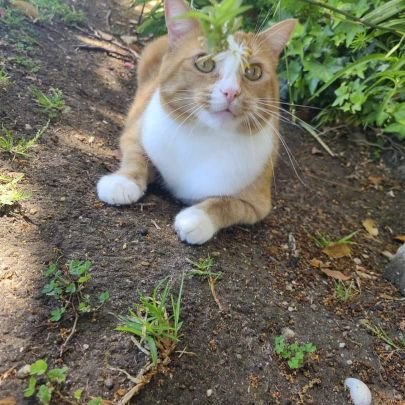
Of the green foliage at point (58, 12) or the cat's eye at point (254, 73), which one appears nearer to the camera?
the cat's eye at point (254, 73)

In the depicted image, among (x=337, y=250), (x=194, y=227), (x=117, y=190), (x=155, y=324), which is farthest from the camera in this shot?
(x=337, y=250)

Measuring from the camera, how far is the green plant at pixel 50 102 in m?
2.50

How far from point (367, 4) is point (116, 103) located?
1699mm

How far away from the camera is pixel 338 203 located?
9.84 ft

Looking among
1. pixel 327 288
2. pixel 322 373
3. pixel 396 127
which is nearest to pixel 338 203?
pixel 396 127

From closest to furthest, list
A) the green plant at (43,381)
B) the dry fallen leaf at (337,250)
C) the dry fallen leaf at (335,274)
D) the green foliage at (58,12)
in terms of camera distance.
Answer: the green plant at (43,381) → the dry fallen leaf at (335,274) → the dry fallen leaf at (337,250) → the green foliage at (58,12)

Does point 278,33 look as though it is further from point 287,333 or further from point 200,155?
point 287,333

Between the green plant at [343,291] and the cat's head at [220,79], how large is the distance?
82 centimetres

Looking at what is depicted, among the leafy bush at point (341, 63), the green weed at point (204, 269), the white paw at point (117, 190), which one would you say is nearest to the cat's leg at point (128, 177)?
the white paw at point (117, 190)

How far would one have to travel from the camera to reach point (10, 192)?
6.02ft

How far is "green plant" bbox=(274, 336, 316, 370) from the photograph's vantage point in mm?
1656

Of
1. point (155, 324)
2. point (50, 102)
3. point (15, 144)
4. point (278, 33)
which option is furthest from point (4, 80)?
point (155, 324)

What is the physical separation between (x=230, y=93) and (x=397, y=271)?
1315 millimetres

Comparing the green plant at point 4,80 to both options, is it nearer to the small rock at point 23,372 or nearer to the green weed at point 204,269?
the green weed at point 204,269
